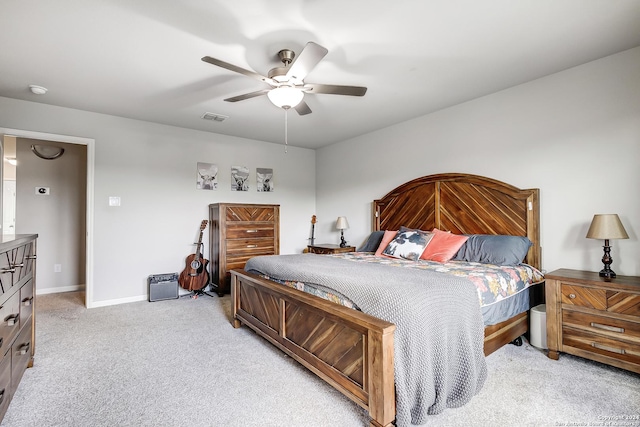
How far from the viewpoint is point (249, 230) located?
184 inches

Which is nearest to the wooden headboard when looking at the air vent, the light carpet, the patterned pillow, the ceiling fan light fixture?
the patterned pillow

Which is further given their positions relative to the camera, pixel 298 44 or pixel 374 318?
pixel 298 44

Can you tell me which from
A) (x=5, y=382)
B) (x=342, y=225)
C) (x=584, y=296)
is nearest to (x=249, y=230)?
(x=342, y=225)

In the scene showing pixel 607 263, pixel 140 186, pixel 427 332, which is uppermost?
pixel 140 186

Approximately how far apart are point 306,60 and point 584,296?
2687 mm

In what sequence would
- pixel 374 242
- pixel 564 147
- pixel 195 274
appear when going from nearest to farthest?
1. pixel 564 147
2. pixel 374 242
3. pixel 195 274

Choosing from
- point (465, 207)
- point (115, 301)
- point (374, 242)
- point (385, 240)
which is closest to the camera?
point (465, 207)

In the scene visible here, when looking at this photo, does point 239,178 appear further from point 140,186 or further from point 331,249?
point 331,249

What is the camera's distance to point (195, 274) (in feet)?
14.2

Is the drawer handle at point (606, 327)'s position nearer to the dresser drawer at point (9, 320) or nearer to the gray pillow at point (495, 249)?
the gray pillow at point (495, 249)

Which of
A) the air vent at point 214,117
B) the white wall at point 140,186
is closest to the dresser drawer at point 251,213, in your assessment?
the white wall at point 140,186

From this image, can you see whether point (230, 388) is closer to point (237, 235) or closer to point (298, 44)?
point (298, 44)

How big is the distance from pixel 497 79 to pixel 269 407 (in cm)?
344

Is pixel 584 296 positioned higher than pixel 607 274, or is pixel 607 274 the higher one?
pixel 607 274
